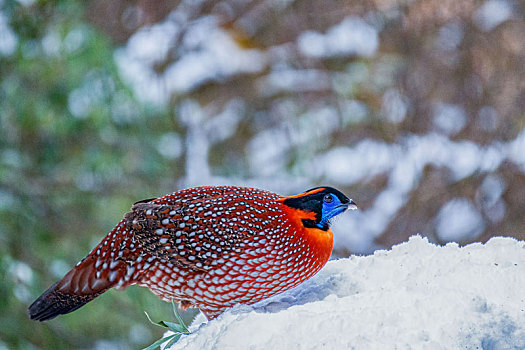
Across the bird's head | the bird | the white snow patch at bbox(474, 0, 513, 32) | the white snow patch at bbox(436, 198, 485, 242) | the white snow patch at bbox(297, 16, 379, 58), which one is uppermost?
the white snow patch at bbox(297, 16, 379, 58)

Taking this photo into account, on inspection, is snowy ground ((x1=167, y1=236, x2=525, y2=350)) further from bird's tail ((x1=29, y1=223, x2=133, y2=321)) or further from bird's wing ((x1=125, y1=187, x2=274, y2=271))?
A: bird's tail ((x1=29, y1=223, x2=133, y2=321))

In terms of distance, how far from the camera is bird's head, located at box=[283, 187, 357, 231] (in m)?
1.94

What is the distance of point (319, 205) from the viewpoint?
194 cm

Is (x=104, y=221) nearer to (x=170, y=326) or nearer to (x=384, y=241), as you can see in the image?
(x=384, y=241)

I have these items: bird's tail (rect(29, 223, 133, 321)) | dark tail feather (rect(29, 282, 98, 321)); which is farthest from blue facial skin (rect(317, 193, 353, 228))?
dark tail feather (rect(29, 282, 98, 321))

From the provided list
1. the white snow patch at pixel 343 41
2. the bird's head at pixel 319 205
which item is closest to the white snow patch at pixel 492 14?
the white snow patch at pixel 343 41

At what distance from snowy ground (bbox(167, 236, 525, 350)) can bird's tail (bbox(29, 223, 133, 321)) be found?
0.42 meters

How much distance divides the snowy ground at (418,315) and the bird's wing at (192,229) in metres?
0.21

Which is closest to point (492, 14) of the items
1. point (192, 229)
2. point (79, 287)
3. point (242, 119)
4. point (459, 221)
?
point (459, 221)

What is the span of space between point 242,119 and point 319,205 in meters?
4.54

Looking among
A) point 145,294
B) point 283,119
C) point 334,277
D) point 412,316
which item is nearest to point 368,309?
point 412,316

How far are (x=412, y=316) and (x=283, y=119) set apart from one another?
5.00m

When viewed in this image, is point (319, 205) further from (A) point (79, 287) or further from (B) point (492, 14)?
(B) point (492, 14)

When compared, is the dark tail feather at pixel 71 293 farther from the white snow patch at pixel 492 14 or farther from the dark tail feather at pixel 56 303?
the white snow patch at pixel 492 14
